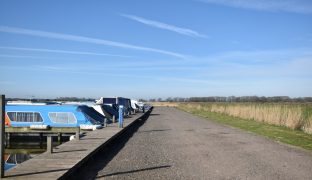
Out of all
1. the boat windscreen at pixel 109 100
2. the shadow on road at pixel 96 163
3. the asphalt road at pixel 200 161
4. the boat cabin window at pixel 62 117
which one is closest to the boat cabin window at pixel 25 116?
the boat cabin window at pixel 62 117

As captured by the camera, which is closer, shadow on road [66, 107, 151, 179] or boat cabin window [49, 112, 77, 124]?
shadow on road [66, 107, 151, 179]

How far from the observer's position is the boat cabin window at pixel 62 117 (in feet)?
80.6

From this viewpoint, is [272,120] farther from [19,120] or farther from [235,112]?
[19,120]

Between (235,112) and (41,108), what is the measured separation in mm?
25090

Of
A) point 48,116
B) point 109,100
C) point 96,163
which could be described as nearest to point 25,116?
point 48,116

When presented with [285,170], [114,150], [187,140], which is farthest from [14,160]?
[285,170]

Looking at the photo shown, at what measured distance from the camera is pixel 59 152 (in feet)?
41.3

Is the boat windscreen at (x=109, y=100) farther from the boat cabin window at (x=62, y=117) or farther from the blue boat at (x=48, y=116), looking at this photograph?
the boat cabin window at (x=62, y=117)

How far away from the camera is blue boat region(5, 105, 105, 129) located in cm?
2452

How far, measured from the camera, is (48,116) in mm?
24797

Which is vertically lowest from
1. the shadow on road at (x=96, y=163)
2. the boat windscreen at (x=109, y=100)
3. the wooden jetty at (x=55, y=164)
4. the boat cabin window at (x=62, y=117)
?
the shadow on road at (x=96, y=163)

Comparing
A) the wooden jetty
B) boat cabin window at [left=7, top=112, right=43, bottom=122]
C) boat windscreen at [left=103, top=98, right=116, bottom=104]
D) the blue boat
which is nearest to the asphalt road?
the wooden jetty

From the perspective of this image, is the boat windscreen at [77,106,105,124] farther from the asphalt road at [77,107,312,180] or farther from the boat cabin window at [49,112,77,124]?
the asphalt road at [77,107,312,180]

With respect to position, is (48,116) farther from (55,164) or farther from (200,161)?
(55,164)
